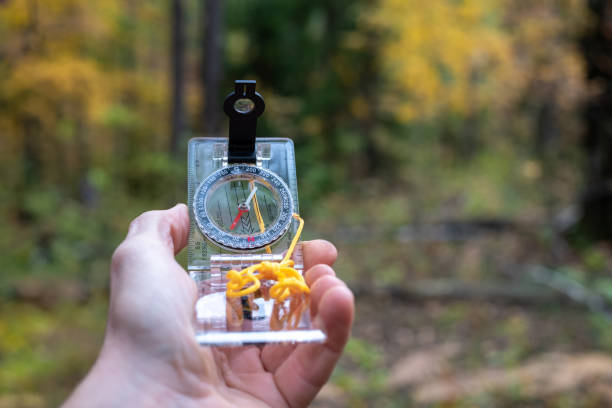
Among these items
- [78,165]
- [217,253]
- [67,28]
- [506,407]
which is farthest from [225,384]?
[78,165]

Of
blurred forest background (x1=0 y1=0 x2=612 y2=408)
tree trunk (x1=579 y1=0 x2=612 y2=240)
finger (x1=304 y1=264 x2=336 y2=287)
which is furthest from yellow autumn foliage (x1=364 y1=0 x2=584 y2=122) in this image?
finger (x1=304 y1=264 x2=336 y2=287)

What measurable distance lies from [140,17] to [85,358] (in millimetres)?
9533

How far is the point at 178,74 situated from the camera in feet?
28.7

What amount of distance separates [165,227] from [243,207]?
0.31m

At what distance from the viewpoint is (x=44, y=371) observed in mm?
3785

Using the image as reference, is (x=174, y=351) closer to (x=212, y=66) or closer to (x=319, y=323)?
(x=319, y=323)

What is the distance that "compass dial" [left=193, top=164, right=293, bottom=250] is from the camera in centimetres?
171

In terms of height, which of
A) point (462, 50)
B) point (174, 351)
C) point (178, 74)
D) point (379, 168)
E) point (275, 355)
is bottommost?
point (379, 168)

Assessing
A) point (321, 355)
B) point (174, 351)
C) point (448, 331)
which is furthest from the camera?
point (448, 331)

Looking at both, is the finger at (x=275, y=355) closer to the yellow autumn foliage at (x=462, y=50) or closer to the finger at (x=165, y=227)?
the finger at (x=165, y=227)

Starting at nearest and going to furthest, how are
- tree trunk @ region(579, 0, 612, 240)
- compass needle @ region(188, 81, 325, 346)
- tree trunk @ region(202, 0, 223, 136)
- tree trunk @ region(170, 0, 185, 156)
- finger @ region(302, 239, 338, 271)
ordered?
compass needle @ region(188, 81, 325, 346) < finger @ region(302, 239, 338, 271) < tree trunk @ region(579, 0, 612, 240) < tree trunk @ region(202, 0, 223, 136) < tree trunk @ region(170, 0, 185, 156)

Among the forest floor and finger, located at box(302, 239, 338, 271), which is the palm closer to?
finger, located at box(302, 239, 338, 271)

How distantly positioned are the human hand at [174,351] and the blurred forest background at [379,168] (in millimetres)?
1883

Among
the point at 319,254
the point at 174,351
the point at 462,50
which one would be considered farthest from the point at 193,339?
the point at 462,50
